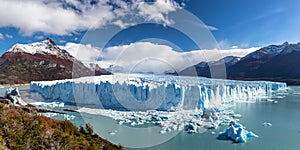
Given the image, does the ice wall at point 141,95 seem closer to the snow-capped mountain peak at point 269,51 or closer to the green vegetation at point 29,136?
the green vegetation at point 29,136

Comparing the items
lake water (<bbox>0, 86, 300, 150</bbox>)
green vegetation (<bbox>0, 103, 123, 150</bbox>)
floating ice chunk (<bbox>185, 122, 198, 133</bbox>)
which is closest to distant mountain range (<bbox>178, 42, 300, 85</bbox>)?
lake water (<bbox>0, 86, 300, 150</bbox>)

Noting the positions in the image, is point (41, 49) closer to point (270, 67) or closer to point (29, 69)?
point (29, 69)

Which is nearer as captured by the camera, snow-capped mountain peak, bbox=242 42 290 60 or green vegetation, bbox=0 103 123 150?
green vegetation, bbox=0 103 123 150

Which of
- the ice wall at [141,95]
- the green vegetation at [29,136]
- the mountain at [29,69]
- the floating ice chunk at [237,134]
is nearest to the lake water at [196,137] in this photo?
the floating ice chunk at [237,134]

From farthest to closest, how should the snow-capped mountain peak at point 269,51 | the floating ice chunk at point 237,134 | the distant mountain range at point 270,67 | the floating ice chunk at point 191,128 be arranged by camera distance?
the snow-capped mountain peak at point 269,51
the distant mountain range at point 270,67
the floating ice chunk at point 191,128
the floating ice chunk at point 237,134

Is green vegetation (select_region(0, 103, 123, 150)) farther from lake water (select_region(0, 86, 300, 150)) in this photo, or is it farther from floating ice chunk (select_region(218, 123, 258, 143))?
floating ice chunk (select_region(218, 123, 258, 143))

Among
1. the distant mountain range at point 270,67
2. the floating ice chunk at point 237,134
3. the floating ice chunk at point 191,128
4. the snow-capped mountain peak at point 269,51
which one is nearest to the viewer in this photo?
the floating ice chunk at point 237,134

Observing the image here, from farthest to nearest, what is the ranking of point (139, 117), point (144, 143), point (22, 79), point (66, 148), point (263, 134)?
point (22, 79)
point (139, 117)
point (263, 134)
point (144, 143)
point (66, 148)

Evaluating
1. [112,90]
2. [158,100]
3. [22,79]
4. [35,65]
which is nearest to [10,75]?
[22,79]

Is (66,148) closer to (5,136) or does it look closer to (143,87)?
(5,136)

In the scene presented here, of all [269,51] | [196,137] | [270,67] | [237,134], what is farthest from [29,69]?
[269,51]

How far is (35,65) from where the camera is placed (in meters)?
40.9

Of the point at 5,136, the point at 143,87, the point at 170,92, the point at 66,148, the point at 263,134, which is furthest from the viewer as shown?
the point at 143,87

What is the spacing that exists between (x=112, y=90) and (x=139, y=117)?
348 cm
